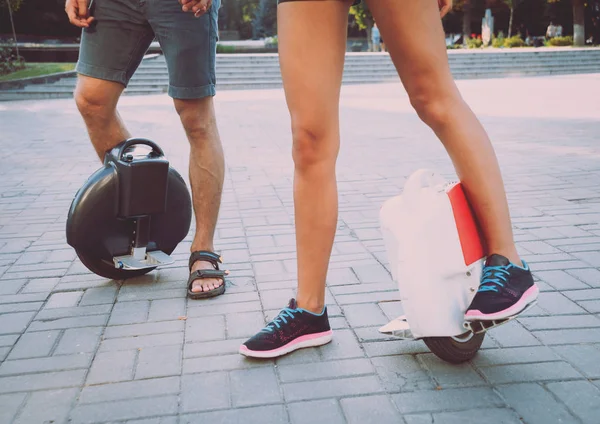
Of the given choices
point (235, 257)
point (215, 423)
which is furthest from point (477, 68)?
point (215, 423)

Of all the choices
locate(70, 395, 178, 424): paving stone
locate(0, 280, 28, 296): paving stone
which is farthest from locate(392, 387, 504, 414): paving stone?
locate(0, 280, 28, 296): paving stone

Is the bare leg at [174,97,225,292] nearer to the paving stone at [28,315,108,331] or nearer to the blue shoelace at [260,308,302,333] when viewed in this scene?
the paving stone at [28,315,108,331]

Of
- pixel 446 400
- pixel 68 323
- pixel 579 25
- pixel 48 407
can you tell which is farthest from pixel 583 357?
pixel 579 25

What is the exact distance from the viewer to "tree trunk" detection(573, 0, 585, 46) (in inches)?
1291

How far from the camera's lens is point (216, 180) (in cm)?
301

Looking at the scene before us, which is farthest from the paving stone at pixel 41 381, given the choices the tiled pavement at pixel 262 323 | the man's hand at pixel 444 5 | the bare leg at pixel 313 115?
the man's hand at pixel 444 5

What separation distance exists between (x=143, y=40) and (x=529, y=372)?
2.08 metres

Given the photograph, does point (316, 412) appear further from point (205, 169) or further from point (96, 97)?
point (96, 97)

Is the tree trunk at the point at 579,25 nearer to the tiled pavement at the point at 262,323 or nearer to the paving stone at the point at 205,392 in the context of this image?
the tiled pavement at the point at 262,323

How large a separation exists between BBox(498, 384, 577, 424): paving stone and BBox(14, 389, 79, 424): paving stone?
1.28 meters

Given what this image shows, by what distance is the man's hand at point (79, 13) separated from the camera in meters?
2.67

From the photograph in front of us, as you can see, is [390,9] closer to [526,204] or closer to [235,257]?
[235,257]

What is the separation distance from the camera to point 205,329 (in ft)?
7.87

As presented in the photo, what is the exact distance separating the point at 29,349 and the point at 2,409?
0.43 m
